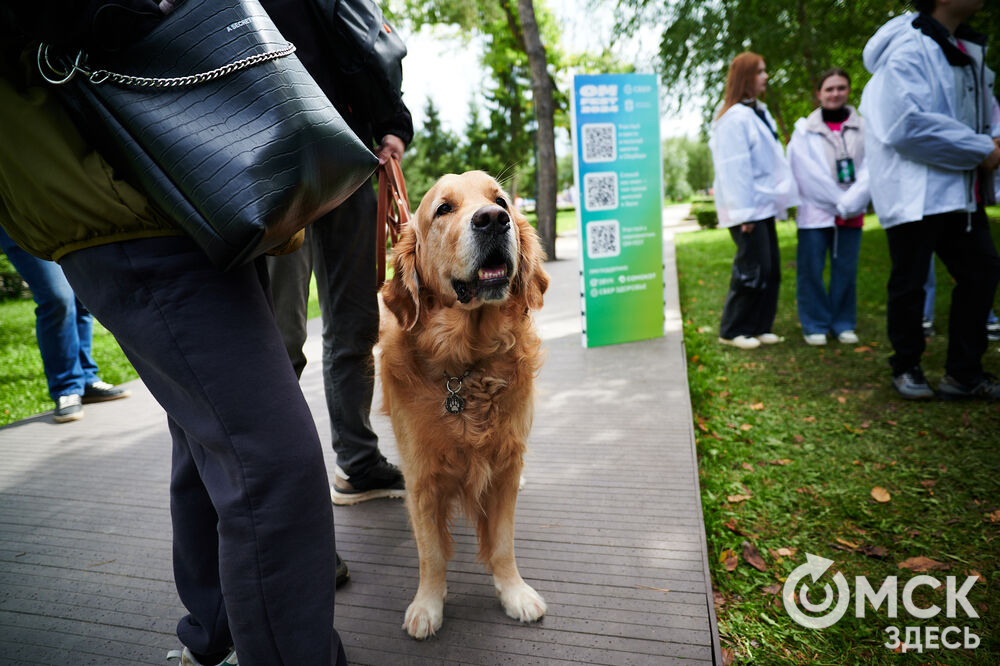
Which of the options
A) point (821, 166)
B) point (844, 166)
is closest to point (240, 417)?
point (821, 166)

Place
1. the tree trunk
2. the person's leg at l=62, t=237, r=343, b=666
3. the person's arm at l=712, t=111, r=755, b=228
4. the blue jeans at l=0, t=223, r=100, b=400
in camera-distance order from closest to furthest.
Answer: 1. the person's leg at l=62, t=237, r=343, b=666
2. the blue jeans at l=0, t=223, r=100, b=400
3. the person's arm at l=712, t=111, r=755, b=228
4. the tree trunk

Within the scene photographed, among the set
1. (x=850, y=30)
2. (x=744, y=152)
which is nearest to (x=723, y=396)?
(x=744, y=152)

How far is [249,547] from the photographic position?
1187 mm

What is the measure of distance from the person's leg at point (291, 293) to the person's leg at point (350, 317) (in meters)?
0.14

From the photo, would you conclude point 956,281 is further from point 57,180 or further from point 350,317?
point 57,180

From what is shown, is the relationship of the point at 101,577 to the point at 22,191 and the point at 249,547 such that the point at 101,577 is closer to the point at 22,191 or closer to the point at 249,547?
the point at 249,547

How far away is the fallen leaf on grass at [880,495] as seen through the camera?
8.63ft

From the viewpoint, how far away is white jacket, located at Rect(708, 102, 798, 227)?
482 centimetres

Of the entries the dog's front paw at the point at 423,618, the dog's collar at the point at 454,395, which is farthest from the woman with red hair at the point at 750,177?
the dog's front paw at the point at 423,618

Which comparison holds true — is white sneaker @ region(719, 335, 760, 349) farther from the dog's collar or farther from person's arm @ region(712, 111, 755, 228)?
the dog's collar

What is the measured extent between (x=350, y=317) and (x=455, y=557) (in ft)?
3.73

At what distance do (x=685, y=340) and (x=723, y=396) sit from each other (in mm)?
1544

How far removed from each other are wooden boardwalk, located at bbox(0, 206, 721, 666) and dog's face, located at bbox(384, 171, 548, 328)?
3.37 feet

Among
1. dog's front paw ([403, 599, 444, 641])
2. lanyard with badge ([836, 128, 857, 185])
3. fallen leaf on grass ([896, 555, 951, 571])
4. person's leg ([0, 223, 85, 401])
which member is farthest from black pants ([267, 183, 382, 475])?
lanyard with badge ([836, 128, 857, 185])
